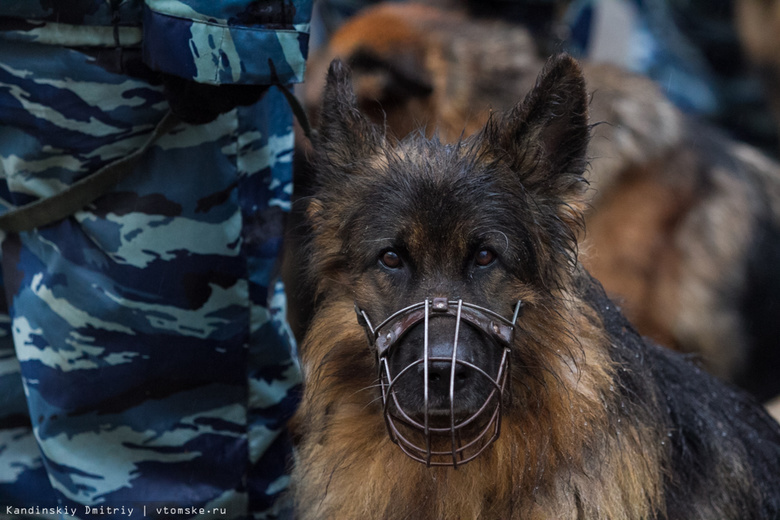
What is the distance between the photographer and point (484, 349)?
207cm

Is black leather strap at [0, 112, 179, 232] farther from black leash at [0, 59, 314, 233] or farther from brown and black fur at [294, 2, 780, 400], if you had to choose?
brown and black fur at [294, 2, 780, 400]

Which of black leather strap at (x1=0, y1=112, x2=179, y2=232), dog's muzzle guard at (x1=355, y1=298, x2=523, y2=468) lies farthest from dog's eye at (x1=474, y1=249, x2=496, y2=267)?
black leather strap at (x1=0, y1=112, x2=179, y2=232)

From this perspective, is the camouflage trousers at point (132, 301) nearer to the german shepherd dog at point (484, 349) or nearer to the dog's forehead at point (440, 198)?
the german shepherd dog at point (484, 349)

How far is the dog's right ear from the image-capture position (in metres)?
2.49

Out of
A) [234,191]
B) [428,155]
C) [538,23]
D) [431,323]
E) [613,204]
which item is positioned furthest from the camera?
[538,23]

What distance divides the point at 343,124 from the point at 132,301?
0.95 meters

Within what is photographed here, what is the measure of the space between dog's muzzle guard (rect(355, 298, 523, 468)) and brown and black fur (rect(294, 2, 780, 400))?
9.49 ft

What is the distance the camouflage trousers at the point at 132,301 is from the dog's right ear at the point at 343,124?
32 cm

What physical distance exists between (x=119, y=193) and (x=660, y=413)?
196 cm

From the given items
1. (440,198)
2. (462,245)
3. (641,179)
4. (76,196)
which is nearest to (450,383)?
(462,245)

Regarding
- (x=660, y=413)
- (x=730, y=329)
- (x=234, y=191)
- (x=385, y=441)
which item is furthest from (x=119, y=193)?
(x=730, y=329)

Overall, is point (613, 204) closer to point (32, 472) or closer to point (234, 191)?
point (234, 191)

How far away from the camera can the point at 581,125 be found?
2.24 metres

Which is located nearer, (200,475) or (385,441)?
(385,441)
